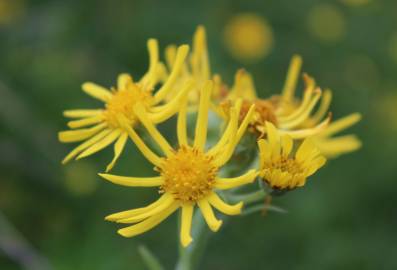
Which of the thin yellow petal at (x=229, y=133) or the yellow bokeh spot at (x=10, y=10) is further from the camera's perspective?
the yellow bokeh spot at (x=10, y=10)

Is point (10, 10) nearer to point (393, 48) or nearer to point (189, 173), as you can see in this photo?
point (393, 48)

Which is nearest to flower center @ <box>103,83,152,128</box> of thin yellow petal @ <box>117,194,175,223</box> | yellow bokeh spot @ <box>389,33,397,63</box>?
thin yellow petal @ <box>117,194,175,223</box>

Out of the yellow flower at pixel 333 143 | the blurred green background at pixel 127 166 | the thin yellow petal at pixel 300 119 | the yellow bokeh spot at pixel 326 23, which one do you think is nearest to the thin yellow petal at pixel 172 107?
the thin yellow petal at pixel 300 119

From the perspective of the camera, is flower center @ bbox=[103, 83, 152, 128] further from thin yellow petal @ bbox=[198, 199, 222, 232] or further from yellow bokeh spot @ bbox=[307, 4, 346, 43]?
yellow bokeh spot @ bbox=[307, 4, 346, 43]

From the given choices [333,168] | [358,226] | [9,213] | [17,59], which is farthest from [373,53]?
[9,213]

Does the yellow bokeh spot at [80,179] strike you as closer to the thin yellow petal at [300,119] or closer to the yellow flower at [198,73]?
the yellow flower at [198,73]

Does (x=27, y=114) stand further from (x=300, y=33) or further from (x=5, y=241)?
(x=300, y=33)
